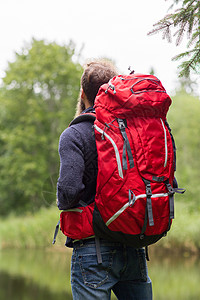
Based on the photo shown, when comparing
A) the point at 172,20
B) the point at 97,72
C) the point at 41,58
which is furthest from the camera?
the point at 41,58

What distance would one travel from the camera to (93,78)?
5.95 ft

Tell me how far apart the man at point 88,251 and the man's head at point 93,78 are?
21 cm

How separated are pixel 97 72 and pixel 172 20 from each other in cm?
76

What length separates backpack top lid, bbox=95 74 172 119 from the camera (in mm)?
1567

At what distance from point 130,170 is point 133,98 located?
286 mm

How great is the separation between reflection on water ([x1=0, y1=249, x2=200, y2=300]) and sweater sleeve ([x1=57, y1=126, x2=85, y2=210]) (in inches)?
229

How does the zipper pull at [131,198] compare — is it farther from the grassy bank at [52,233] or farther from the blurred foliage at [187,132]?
the blurred foliage at [187,132]

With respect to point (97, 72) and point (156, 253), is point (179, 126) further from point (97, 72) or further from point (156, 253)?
point (97, 72)

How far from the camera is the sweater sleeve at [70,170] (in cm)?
155

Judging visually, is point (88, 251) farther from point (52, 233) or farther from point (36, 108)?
point (36, 108)

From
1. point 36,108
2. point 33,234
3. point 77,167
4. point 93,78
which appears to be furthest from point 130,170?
point 36,108

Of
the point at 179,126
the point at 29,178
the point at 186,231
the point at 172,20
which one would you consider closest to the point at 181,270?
the point at 186,231

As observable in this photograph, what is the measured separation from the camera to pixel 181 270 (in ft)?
28.1

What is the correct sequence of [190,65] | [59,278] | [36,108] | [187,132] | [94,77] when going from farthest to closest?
[36,108] < [187,132] < [59,278] < [190,65] < [94,77]
